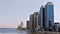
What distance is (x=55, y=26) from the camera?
191ft

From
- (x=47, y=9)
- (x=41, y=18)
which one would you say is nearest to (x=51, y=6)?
(x=47, y=9)

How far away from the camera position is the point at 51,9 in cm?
5950

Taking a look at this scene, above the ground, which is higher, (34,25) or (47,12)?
(47,12)

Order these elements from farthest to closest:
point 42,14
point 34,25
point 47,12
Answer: point 34,25, point 42,14, point 47,12

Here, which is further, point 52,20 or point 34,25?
point 34,25

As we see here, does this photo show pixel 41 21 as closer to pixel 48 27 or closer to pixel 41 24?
pixel 41 24

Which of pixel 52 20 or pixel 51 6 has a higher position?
pixel 51 6

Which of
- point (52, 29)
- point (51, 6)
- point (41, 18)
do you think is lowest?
point (52, 29)

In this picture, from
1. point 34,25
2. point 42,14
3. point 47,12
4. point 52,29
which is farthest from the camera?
point 34,25

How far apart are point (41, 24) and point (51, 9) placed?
326 inches

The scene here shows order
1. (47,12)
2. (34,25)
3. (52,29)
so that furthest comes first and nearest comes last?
(34,25) → (47,12) → (52,29)

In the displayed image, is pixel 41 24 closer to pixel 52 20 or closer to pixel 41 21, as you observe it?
pixel 41 21

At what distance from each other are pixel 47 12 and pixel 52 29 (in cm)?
718

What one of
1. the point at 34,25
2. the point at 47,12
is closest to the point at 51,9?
the point at 47,12
